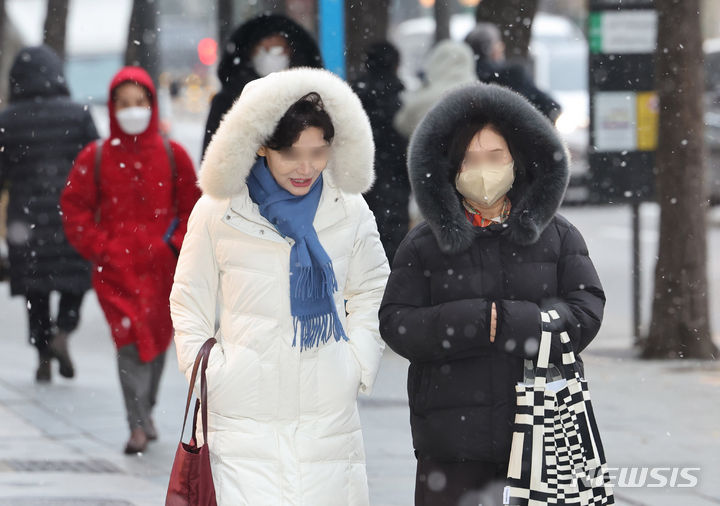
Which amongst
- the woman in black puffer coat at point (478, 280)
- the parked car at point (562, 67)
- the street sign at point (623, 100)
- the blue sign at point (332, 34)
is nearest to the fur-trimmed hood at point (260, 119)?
the woman in black puffer coat at point (478, 280)

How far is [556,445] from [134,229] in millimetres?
3697

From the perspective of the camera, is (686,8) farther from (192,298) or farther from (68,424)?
(192,298)

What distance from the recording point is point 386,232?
969 cm

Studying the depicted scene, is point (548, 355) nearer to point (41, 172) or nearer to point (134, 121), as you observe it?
point (134, 121)

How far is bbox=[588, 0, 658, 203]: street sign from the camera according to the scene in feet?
35.8

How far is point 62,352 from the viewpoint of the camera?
9.57 m

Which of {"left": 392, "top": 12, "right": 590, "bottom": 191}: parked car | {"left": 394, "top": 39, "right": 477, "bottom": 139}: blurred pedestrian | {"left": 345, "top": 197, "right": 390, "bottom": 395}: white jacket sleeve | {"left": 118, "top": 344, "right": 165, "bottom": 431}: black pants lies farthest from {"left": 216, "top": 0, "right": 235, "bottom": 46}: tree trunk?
{"left": 345, "top": 197, "right": 390, "bottom": 395}: white jacket sleeve

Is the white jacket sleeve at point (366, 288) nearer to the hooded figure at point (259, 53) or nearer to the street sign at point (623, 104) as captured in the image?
the hooded figure at point (259, 53)

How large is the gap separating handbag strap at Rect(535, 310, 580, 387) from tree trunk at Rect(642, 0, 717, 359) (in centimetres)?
618

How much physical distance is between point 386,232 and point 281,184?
5305 mm

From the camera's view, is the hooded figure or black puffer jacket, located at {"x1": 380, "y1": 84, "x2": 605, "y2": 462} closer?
black puffer jacket, located at {"x1": 380, "y1": 84, "x2": 605, "y2": 462}

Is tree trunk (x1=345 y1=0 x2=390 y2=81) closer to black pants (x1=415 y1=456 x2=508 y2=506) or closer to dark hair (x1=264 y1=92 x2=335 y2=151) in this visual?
dark hair (x1=264 y1=92 x2=335 y2=151)

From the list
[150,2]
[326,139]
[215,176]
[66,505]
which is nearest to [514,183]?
[326,139]

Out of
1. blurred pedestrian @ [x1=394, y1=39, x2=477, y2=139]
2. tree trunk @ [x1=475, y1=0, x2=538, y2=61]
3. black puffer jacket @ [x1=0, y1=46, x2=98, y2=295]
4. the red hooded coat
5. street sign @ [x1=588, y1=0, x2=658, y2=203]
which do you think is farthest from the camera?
tree trunk @ [x1=475, y1=0, x2=538, y2=61]
